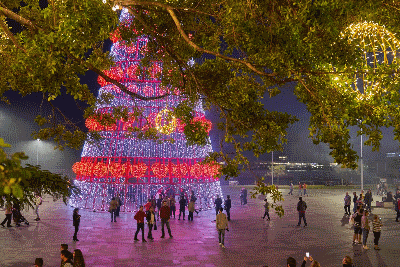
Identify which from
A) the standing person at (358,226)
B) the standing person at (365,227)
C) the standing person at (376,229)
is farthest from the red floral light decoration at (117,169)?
the standing person at (376,229)

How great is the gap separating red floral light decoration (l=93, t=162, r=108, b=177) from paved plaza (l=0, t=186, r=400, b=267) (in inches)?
147

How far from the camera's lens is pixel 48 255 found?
548 inches

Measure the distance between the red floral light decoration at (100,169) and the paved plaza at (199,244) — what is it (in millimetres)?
3726

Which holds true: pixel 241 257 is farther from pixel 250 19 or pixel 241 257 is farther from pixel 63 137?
pixel 250 19

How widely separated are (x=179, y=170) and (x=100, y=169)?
5271 mm

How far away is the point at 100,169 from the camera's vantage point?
26703 millimetres

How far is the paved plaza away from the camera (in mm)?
13185

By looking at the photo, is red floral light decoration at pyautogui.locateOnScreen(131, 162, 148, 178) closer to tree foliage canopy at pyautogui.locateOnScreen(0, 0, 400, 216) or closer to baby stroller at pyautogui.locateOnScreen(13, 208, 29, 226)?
baby stroller at pyautogui.locateOnScreen(13, 208, 29, 226)

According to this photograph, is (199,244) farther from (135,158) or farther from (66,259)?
(135,158)

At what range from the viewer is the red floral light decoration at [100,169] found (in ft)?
87.7

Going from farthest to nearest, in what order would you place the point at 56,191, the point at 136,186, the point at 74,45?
1. the point at 136,186
2. the point at 56,191
3. the point at 74,45

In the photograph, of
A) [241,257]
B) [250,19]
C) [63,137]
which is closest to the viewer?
[250,19]

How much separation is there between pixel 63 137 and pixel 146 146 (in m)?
15.8

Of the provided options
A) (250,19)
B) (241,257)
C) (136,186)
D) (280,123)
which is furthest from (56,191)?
(136,186)
